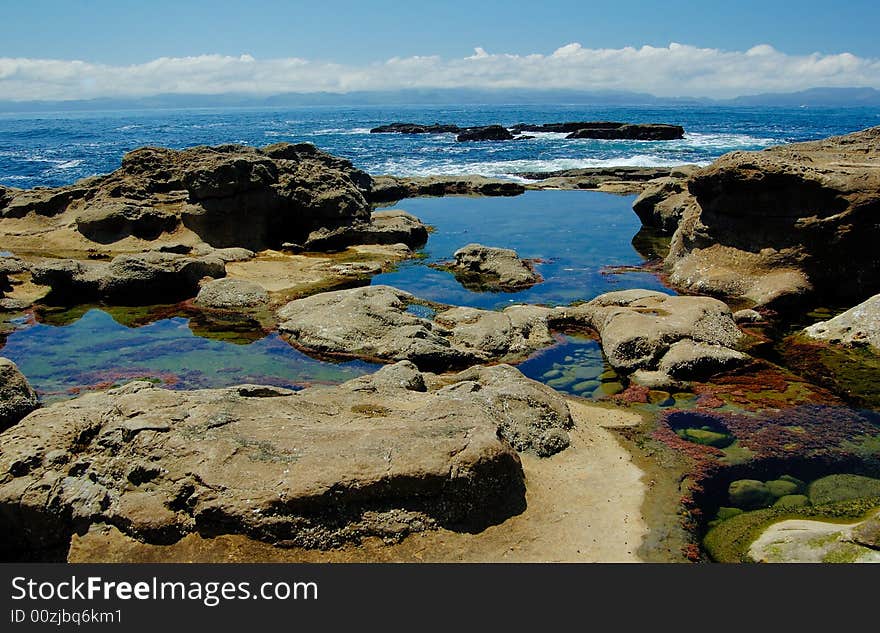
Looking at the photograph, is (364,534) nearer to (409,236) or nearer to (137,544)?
(137,544)

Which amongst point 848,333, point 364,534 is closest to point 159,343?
point 364,534

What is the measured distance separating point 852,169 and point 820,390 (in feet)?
37.3

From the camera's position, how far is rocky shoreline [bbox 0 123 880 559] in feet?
28.5

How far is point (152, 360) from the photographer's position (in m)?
17.4

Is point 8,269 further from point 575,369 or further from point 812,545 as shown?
point 812,545

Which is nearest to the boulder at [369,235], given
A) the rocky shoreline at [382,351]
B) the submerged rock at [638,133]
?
the rocky shoreline at [382,351]

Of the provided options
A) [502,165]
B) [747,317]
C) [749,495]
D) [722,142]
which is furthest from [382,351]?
[722,142]

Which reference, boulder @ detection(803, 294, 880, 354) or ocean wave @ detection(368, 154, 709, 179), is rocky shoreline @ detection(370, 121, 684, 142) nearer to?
ocean wave @ detection(368, 154, 709, 179)

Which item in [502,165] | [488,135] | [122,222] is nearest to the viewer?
[122,222]

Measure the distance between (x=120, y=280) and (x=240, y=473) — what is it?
16.2 metres

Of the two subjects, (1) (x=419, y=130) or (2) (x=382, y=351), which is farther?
(1) (x=419, y=130)

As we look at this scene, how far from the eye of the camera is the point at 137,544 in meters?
8.34

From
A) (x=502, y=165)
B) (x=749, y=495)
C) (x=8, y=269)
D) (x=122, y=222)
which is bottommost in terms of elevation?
(x=749, y=495)

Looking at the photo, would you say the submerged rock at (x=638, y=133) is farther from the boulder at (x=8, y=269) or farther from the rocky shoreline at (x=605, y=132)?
the boulder at (x=8, y=269)
